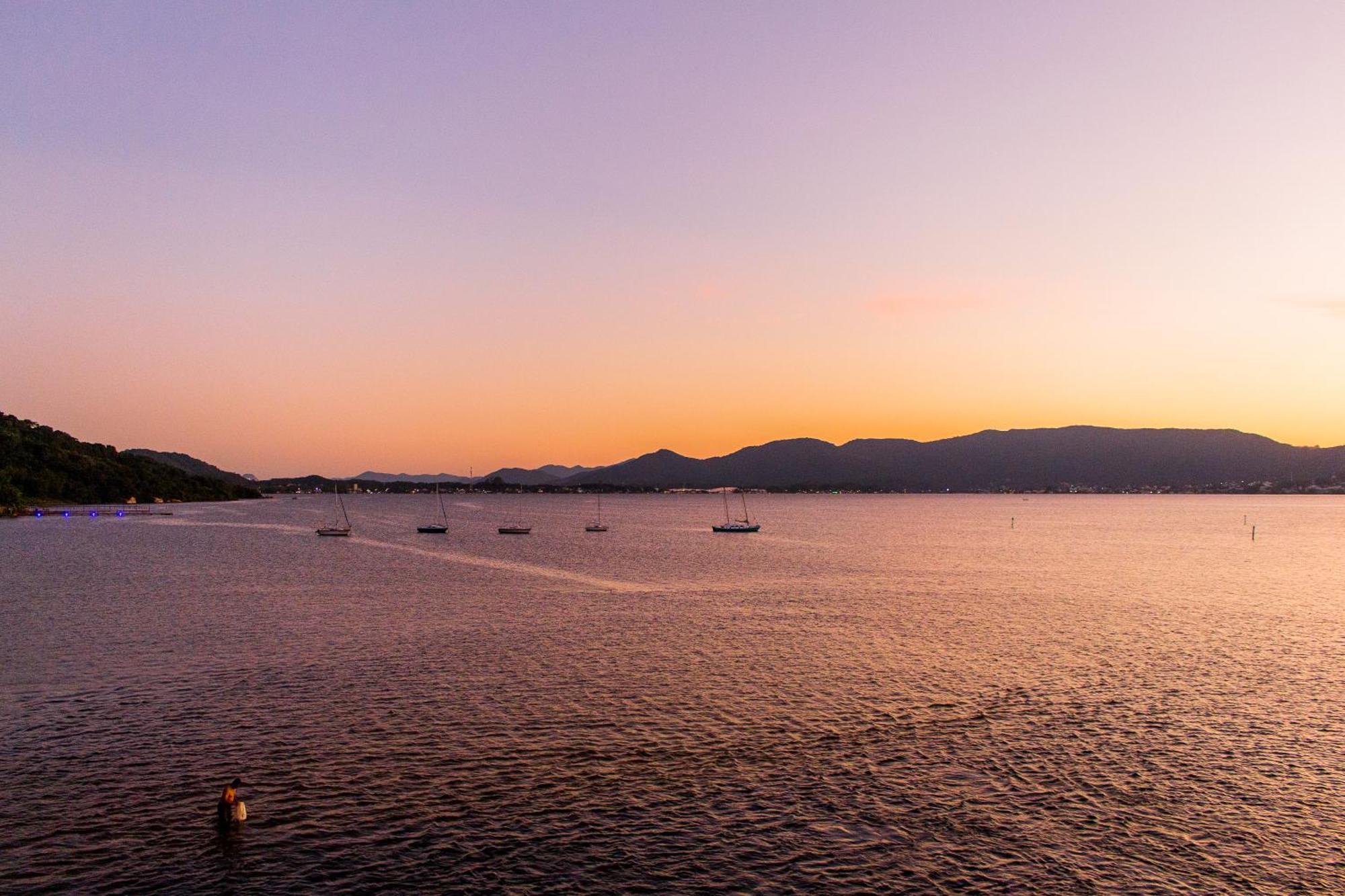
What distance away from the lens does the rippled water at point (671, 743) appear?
25641mm

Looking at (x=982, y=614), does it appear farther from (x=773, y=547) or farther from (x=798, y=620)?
(x=773, y=547)

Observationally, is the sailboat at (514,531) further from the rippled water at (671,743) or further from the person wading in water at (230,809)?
the person wading in water at (230,809)

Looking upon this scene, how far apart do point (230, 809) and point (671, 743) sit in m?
16.6

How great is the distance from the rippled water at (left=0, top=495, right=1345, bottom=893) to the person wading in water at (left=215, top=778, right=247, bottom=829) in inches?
21.4

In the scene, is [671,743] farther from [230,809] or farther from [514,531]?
[514,531]

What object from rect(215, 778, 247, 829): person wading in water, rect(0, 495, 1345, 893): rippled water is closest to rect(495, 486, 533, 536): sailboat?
rect(0, 495, 1345, 893): rippled water

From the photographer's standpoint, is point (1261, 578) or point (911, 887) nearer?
point (911, 887)

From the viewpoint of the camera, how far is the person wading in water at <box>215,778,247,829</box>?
27.1m

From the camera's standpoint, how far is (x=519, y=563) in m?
122

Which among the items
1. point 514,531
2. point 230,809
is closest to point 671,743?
point 230,809

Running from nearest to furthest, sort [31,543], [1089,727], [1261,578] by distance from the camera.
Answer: [1089,727] < [1261,578] < [31,543]

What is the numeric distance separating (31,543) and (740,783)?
16171 centimetres

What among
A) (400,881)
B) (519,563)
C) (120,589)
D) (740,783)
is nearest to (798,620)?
(740,783)

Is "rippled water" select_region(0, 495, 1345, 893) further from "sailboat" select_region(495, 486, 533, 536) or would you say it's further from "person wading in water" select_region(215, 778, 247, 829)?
"sailboat" select_region(495, 486, 533, 536)
